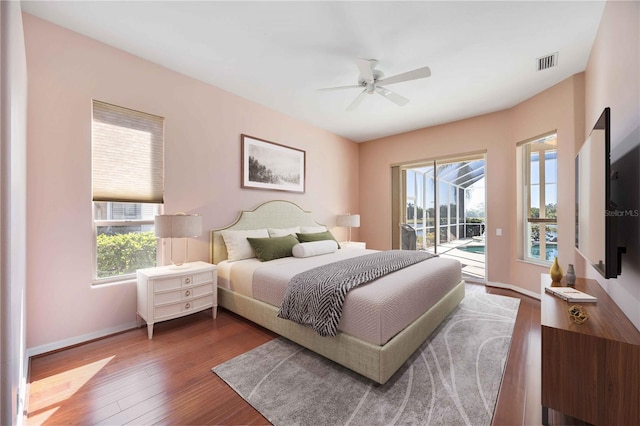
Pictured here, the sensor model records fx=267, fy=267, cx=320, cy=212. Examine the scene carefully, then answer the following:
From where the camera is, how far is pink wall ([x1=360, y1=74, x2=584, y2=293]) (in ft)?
11.0

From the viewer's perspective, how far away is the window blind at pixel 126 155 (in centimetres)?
266

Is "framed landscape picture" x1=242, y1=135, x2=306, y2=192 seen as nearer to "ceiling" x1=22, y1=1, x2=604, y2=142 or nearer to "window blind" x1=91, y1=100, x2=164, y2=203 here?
"ceiling" x1=22, y1=1, x2=604, y2=142

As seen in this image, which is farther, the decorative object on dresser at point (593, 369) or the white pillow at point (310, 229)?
the white pillow at point (310, 229)

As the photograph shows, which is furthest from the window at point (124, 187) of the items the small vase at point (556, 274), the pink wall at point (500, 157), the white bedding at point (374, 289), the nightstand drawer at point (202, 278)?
the pink wall at point (500, 157)

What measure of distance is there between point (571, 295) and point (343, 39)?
111 inches

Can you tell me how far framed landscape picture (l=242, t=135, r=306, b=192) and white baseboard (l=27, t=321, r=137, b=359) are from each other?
85.3 inches

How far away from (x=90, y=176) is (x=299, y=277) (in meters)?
2.23

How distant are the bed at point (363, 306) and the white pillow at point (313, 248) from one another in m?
0.13

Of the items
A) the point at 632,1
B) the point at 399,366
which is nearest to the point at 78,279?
the point at 399,366

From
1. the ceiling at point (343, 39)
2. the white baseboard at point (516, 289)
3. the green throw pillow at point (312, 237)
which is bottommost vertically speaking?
the white baseboard at point (516, 289)

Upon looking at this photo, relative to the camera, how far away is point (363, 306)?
1.93 m

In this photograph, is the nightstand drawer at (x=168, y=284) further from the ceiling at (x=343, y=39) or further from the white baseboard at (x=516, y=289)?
the white baseboard at (x=516, y=289)

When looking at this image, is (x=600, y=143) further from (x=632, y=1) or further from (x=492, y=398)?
(x=492, y=398)

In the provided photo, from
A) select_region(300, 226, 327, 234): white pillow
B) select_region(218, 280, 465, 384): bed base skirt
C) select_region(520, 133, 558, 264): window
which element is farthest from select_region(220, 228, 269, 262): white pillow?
select_region(520, 133, 558, 264): window
